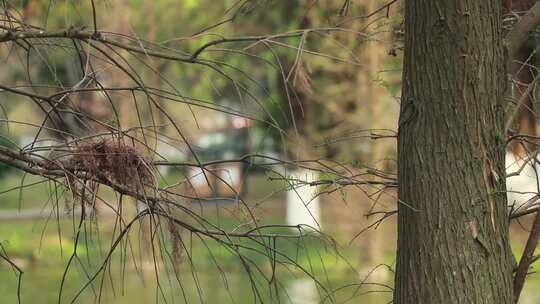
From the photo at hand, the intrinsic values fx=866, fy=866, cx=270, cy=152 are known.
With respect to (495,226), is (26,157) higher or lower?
higher

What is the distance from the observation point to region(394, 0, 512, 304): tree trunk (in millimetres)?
2852

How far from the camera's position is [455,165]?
2873 millimetres

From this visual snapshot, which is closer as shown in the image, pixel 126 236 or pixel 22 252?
pixel 126 236

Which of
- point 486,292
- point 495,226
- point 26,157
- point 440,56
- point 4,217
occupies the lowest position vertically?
point 486,292

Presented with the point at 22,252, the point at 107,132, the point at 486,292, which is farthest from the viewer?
the point at 22,252

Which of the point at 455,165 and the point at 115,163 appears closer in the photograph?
the point at 455,165

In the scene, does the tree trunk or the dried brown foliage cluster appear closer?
the tree trunk

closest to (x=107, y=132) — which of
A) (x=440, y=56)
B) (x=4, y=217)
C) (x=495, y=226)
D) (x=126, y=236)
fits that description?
(x=126, y=236)

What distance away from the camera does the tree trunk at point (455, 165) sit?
9.36 feet

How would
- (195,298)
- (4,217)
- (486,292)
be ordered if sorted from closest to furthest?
(486,292) → (195,298) → (4,217)

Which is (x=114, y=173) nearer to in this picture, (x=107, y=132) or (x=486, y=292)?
(x=107, y=132)

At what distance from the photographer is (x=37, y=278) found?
13.0 m

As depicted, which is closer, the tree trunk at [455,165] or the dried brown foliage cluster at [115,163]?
the tree trunk at [455,165]

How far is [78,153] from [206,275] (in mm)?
9343
